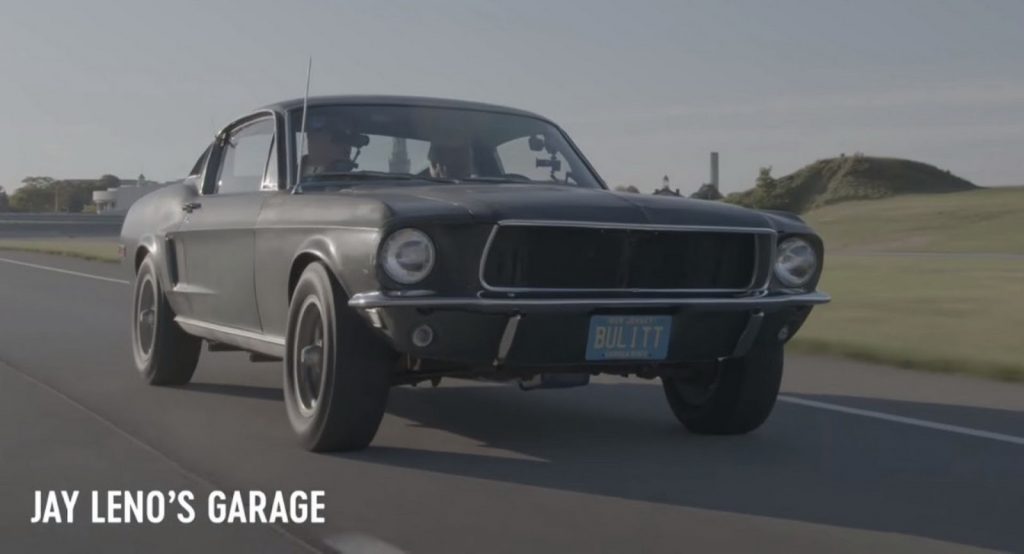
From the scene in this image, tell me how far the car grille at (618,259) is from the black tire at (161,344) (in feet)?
11.0

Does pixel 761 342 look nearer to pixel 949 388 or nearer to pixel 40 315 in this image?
pixel 949 388

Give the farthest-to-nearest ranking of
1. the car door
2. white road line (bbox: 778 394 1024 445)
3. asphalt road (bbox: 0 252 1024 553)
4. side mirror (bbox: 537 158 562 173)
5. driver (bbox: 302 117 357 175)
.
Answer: side mirror (bbox: 537 158 562 173), the car door, driver (bbox: 302 117 357 175), white road line (bbox: 778 394 1024 445), asphalt road (bbox: 0 252 1024 553)

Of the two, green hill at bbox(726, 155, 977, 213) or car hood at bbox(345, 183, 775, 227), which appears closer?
car hood at bbox(345, 183, 775, 227)

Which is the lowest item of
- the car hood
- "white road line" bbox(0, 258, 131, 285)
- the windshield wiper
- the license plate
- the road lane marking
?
"white road line" bbox(0, 258, 131, 285)

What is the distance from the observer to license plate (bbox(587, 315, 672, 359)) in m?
6.03

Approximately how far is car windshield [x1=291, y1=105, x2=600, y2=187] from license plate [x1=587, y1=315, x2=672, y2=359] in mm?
1490

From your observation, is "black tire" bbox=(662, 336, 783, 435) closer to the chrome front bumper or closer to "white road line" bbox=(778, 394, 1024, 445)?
the chrome front bumper

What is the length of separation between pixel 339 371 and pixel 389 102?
2.04m

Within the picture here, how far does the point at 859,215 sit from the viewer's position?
53.3m

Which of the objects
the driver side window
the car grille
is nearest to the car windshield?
the driver side window

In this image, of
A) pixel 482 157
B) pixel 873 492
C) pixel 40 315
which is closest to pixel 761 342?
pixel 873 492

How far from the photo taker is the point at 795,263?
21.8 ft

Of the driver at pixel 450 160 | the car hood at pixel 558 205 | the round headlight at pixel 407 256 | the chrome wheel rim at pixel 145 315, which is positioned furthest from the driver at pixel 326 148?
the chrome wheel rim at pixel 145 315

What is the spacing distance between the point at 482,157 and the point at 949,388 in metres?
3.26
